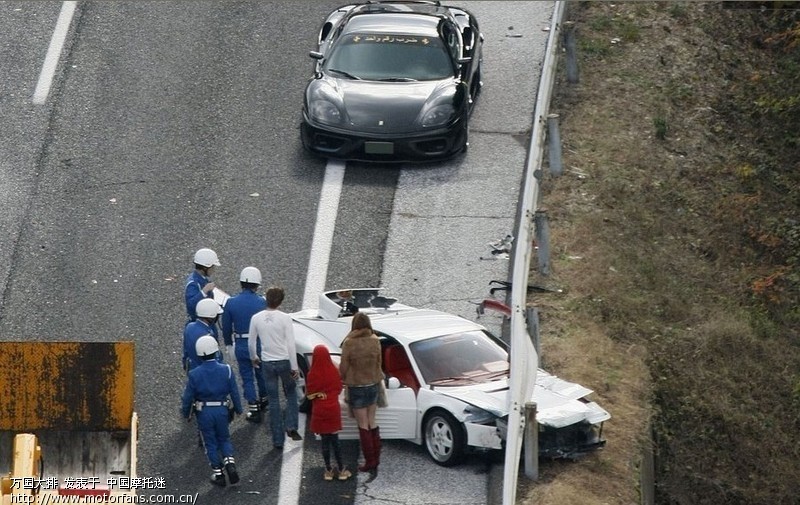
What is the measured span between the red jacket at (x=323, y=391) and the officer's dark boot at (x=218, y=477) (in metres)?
0.93

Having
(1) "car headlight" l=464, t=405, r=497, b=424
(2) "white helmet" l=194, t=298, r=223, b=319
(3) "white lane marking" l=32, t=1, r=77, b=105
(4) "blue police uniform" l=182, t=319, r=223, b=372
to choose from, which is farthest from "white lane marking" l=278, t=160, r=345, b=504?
(3) "white lane marking" l=32, t=1, r=77, b=105

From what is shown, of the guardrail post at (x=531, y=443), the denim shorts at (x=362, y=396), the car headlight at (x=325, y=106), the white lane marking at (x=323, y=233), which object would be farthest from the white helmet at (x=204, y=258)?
the car headlight at (x=325, y=106)

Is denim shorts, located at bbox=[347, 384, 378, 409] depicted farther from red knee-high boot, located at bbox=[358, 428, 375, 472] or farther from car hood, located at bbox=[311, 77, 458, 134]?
car hood, located at bbox=[311, 77, 458, 134]

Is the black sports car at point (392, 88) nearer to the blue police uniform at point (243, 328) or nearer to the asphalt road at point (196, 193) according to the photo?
the asphalt road at point (196, 193)

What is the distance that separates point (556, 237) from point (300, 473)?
5.32 m

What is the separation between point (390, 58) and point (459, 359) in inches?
267

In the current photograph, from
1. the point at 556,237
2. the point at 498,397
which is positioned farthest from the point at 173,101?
the point at 498,397

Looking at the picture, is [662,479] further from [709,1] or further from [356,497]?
[709,1]

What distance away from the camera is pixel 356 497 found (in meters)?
12.6

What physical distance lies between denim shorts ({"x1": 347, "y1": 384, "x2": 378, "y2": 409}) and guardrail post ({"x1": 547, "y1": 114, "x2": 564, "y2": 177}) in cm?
530

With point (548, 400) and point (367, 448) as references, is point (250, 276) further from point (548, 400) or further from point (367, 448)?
point (548, 400)

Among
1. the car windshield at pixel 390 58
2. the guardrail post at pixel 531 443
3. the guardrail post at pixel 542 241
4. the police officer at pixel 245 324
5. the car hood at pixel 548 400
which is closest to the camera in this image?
the guardrail post at pixel 531 443

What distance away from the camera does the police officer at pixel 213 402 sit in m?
12.4

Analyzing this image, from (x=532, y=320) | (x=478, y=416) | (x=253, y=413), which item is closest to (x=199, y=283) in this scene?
(x=253, y=413)
